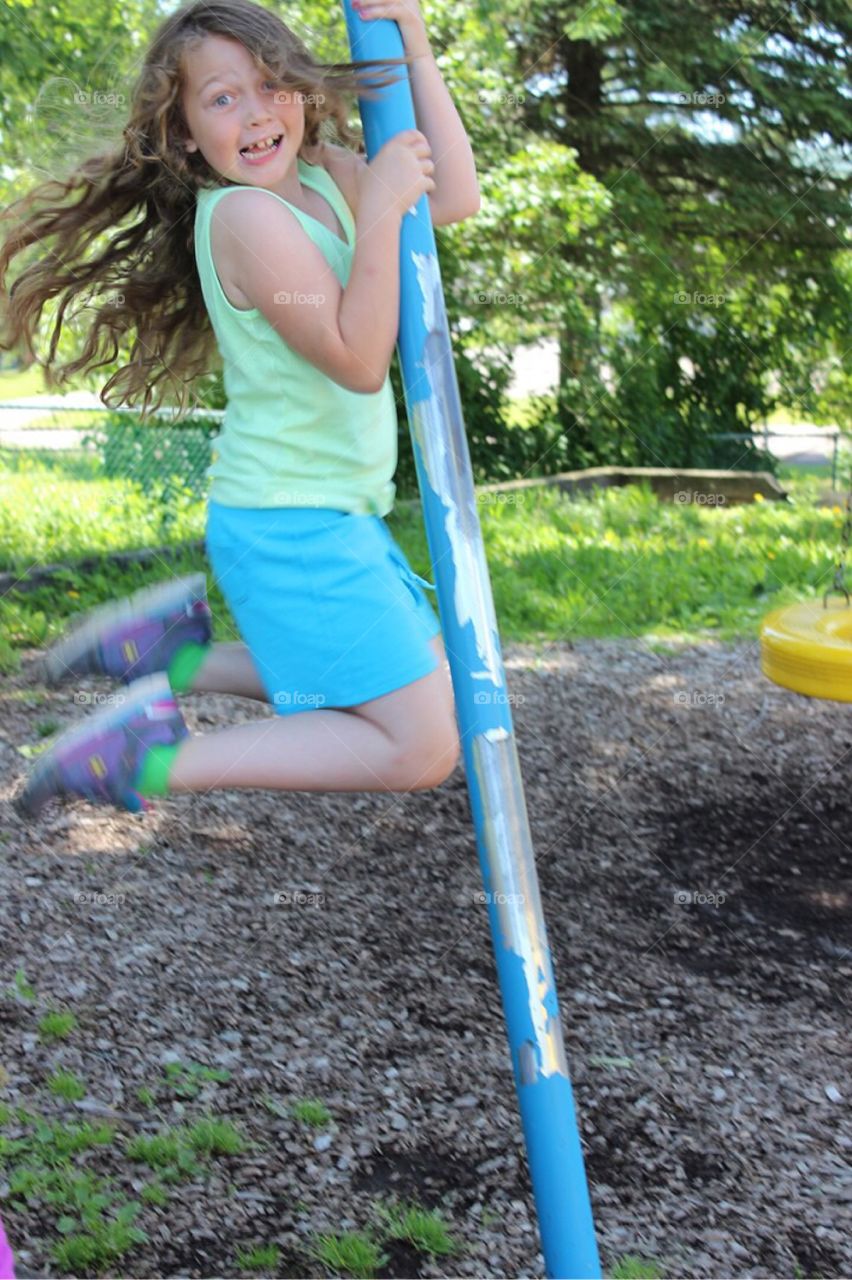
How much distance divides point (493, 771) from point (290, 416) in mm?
585

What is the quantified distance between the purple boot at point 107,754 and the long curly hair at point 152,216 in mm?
658

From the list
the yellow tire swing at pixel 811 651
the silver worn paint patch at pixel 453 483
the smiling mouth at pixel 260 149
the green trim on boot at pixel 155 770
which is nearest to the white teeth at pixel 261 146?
the smiling mouth at pixel 260 149

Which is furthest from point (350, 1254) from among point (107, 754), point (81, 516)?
point (81, 516)

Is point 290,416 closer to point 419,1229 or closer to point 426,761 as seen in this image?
point 426,761

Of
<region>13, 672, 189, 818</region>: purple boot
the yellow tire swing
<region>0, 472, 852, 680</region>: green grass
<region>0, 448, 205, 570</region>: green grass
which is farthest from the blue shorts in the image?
<region>0, 448, 205, 570</region>: green grass

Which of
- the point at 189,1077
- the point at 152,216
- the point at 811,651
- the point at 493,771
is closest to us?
the point at 493,771

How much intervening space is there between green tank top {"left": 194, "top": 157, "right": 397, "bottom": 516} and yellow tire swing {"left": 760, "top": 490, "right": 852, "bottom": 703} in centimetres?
120

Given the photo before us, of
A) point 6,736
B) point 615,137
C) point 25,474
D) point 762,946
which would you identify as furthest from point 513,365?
point 762,946

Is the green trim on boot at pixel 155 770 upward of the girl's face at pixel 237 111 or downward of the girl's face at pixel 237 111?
downward

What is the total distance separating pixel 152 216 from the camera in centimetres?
223

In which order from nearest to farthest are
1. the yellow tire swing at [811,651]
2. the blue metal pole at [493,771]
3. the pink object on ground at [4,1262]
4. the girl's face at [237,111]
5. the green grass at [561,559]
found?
1. the pink object on ground at [4,1262]
2. the blue metal pole at [493,771]
3. the girl's face at [237,111]
4. the yellow tire swing at [811,651]
5. the green grass at [561,559]

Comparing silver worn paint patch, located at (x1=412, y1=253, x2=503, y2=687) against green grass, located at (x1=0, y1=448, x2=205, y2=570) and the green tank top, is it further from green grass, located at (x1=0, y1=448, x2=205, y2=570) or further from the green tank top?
green grass, located at (x1=0, y1=448, x2=205, y2=570)

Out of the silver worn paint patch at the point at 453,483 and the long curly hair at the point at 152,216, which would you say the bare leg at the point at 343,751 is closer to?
the silver worn paint patch at the point at 453,483

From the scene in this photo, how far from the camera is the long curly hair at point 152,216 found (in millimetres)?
1925
